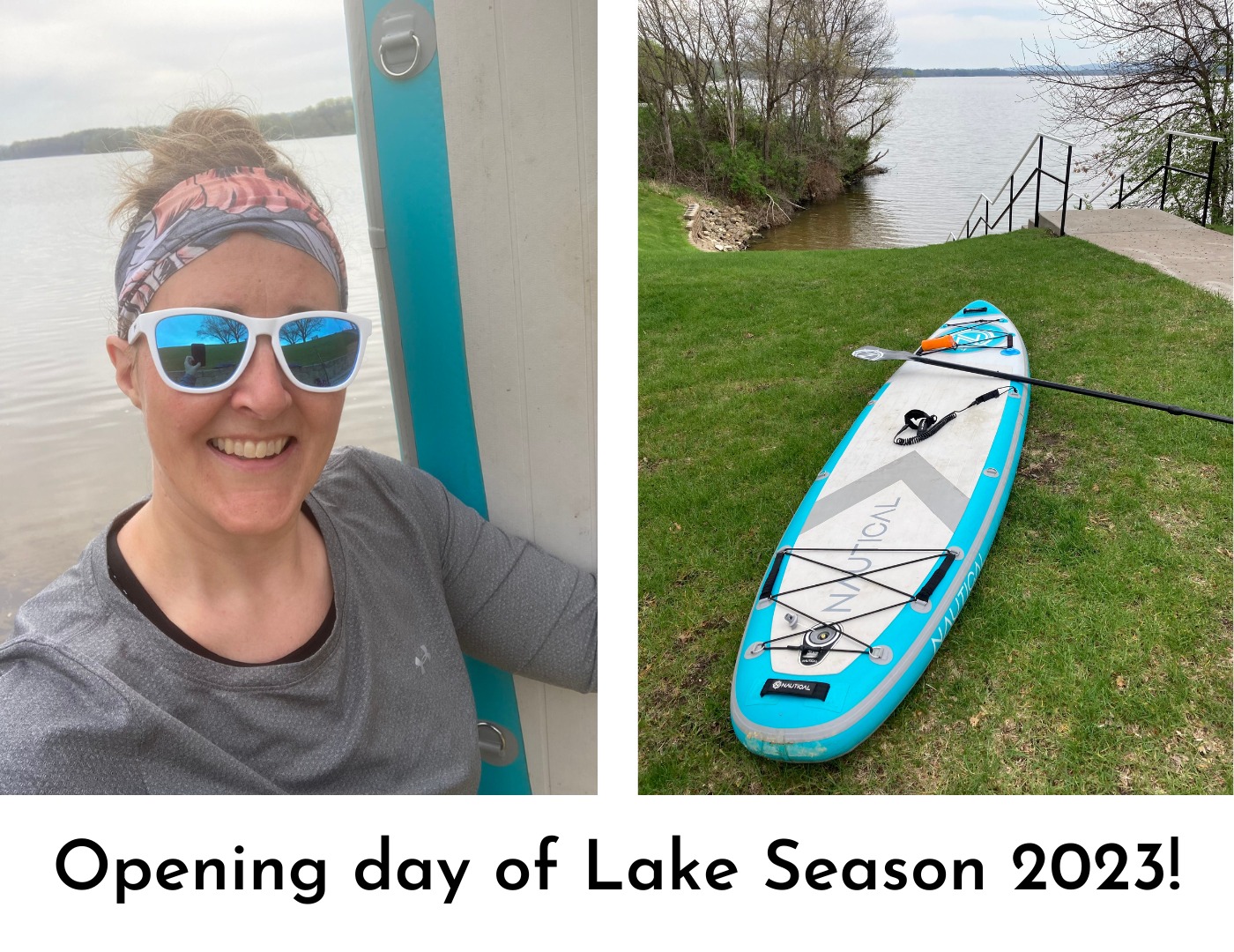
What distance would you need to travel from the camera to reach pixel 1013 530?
3.40 m

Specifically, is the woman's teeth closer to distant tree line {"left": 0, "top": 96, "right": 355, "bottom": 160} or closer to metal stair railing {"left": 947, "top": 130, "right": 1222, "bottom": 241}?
distant tree line {"left": 0, "top": 96, "right": 355, "bottom": 160}

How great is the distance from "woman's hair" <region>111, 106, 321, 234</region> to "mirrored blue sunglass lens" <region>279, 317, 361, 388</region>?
157mm

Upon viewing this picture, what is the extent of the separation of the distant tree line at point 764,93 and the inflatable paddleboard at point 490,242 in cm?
1023

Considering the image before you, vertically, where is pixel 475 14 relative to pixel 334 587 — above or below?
above

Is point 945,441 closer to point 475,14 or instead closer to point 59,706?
point 475,14

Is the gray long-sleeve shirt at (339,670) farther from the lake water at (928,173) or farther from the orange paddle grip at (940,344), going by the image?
the lake water at (928,173)

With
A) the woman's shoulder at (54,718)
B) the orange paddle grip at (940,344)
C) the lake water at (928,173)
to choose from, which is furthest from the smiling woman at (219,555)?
the lake water at (928,173)

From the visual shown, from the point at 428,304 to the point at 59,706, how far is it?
58 cm

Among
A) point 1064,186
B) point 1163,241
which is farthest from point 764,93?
point 1163,241

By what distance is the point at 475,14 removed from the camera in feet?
3.20

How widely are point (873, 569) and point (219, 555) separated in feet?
6.96

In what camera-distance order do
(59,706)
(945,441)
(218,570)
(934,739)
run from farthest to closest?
(945,441) → (934,739) → (218,570) → (59,706)

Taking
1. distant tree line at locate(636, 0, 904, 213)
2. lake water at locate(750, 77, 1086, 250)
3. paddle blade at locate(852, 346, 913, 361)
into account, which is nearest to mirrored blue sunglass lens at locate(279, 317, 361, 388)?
paddle blade at locate(852, 346, 913, 361)

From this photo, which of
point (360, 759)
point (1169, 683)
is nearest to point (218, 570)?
point (360, 759)
